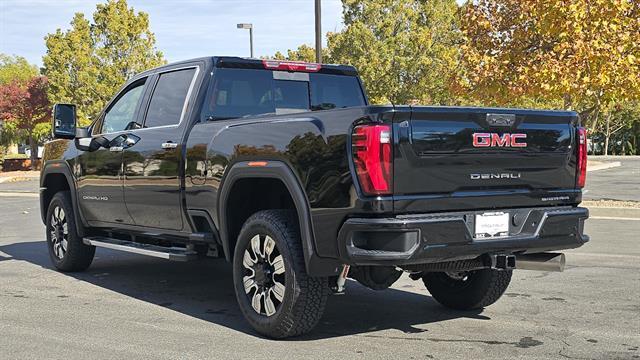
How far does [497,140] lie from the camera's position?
5.03m

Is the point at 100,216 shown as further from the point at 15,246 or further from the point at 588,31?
the point at 588,31

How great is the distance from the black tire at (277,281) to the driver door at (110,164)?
2.02 meters

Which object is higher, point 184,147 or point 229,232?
point 184,147

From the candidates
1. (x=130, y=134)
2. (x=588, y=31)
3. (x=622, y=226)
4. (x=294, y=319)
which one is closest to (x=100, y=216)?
(x=130, y=134)

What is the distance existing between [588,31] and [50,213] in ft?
33.4

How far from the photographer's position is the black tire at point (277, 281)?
16.7 feet

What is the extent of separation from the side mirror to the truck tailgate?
14.0 ft

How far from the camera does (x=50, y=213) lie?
849cm

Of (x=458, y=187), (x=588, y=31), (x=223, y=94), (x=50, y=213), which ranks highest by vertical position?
(x=588, y=31)

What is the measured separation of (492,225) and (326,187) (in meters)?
1.09

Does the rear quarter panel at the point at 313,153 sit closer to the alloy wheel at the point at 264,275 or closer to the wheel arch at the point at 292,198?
the wheel arch at the point at 292,198

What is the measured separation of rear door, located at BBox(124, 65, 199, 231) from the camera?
6434mm

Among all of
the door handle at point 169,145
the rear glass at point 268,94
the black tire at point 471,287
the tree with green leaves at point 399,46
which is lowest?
Answer: the black tire at point 471,287

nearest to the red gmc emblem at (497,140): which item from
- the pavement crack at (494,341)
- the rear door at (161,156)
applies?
the pavement crack at (494,341)
